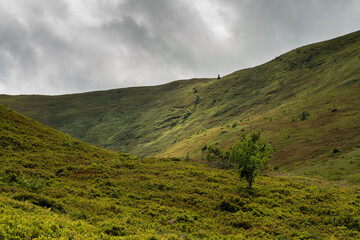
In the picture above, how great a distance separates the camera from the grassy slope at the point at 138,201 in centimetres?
1340

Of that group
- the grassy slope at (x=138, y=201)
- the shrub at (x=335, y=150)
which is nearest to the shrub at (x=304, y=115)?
the shrub at (x=335, y=150)

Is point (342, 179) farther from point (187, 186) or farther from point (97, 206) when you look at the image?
point (97, 206)

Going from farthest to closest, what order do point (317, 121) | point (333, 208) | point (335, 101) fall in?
point (335, 101) → point (317, 121) → point (333, 208)

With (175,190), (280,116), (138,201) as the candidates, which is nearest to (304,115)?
(280,116)

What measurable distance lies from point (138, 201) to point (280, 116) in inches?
3317

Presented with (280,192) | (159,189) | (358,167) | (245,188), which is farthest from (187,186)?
(358,167)

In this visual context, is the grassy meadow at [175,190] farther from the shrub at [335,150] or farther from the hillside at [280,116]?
the hillside at [280,116]

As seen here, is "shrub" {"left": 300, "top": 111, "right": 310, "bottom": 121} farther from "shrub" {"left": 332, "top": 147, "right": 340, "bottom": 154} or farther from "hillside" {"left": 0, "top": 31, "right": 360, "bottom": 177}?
"shrub" {"left": 332, "top": 147, "right": 340, "bottom": 154}

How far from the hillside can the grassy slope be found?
1134 centimetres

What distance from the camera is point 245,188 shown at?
98.4 feet

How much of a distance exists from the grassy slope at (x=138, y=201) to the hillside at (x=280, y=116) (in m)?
11.3

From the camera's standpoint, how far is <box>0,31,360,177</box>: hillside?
2402 inches

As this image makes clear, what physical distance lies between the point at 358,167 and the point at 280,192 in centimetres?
2142

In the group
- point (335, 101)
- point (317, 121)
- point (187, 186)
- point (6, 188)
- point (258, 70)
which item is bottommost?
point (187, 186)
